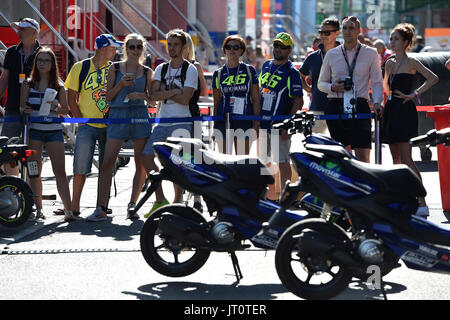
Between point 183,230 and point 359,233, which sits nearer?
point 359,233

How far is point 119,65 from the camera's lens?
33.0ft

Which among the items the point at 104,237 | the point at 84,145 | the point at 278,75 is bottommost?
the point at 104,237

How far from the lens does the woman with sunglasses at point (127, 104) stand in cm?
999

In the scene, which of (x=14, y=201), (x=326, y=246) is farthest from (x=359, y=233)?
(x=14, y=201)

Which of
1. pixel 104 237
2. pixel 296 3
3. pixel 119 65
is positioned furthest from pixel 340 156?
pixel 296 3

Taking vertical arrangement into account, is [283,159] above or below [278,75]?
below

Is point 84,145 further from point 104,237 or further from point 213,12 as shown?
point 213,12

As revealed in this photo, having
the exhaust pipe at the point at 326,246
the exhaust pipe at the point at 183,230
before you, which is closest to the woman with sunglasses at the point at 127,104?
the exhaust pipe at the point at 183,230

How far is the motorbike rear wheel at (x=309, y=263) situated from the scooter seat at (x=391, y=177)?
1.23ft

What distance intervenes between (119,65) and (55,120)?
2.74 feet

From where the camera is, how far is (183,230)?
708cm

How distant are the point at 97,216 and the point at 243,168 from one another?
11.3 feet

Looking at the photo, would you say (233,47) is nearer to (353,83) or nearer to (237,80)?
(237,80)

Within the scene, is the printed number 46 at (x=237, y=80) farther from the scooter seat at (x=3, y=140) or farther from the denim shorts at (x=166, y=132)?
the scooter seat at (x=3, y=140)
